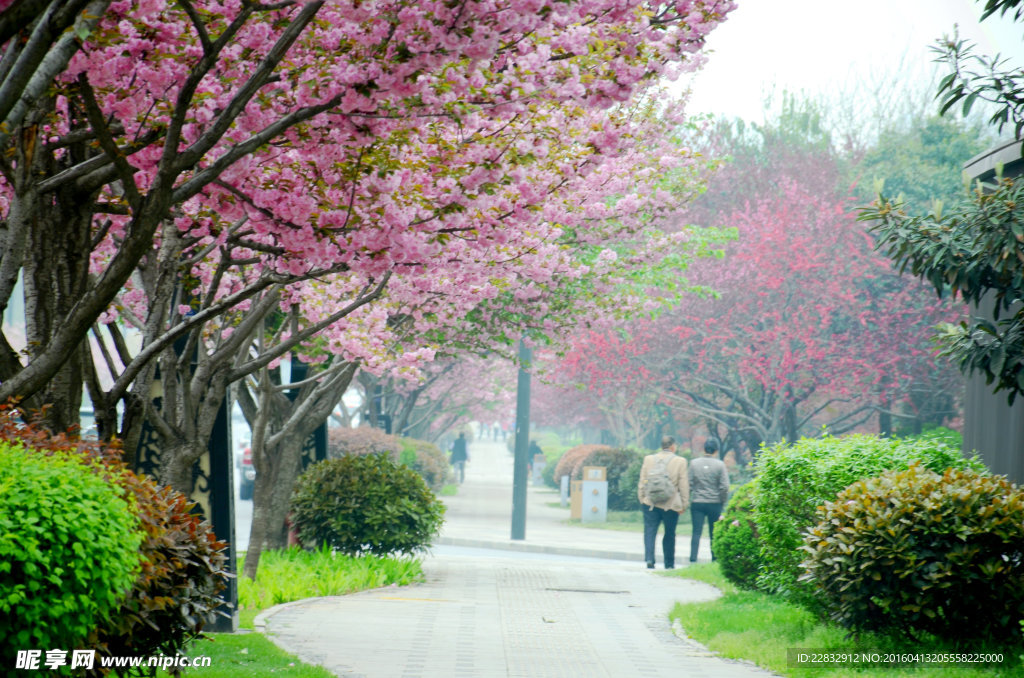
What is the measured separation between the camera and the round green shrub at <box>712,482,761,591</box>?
10750mm

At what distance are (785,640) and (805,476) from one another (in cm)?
130

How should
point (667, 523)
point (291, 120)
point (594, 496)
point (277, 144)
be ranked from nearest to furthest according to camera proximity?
1. point (291, 120)
2. point (277, 144)
3. point (667, 523)
4. point (594, 496)

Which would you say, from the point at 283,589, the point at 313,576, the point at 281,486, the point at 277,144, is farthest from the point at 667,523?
the point at 277,144

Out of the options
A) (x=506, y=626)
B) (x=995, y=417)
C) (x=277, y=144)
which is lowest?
(x=506, y=626)

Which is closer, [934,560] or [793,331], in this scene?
[934,560]

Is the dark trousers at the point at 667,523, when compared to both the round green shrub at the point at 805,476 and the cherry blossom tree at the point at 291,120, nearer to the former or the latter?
the round green shrub at the point at 805,476

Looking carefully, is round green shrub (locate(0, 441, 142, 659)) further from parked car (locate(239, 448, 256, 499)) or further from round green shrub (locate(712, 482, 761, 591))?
parked car (locate(239, 448, 256, 499))

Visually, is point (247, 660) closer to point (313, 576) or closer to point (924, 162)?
point (313, 576)

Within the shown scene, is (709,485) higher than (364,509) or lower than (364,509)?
higher

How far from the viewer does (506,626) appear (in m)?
9.08

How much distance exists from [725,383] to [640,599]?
617 inches

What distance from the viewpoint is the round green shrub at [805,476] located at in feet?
26.9

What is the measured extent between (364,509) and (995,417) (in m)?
6.76

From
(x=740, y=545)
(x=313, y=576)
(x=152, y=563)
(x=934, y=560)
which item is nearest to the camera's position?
(x=152, y=563)
